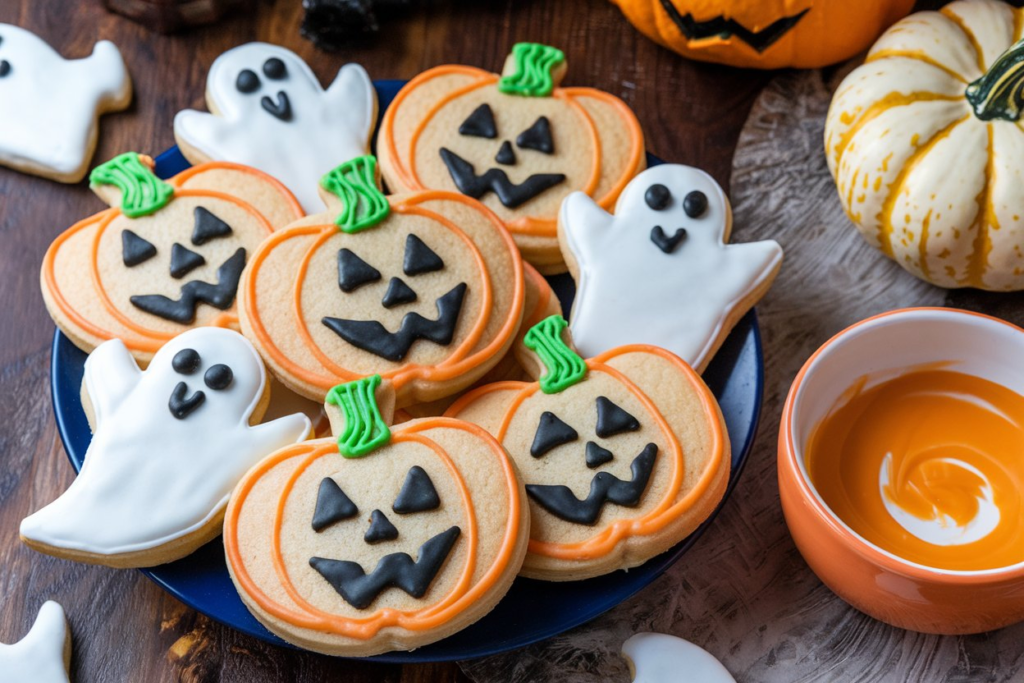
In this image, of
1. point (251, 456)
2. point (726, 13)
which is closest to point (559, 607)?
point (251, 456)

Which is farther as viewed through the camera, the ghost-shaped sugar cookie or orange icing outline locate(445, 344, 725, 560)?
the ghost-shaped sugar cookie

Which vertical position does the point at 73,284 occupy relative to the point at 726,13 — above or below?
below

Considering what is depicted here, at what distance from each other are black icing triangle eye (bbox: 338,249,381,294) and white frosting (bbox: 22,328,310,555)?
148 millimetres

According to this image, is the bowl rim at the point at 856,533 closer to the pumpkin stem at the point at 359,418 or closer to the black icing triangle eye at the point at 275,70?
the pumpkin stem at the point at 359,418

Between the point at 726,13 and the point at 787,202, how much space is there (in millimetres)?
312

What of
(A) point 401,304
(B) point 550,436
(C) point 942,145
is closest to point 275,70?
(A) point 401,304

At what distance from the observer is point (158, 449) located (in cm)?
139

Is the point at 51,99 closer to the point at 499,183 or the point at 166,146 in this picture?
the point at 166,146

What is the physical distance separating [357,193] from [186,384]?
13.8 inches

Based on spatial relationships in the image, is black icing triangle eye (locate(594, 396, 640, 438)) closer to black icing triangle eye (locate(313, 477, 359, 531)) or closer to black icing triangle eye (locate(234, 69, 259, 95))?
black icing triangle eye (locate(313, 477, 359, 531))

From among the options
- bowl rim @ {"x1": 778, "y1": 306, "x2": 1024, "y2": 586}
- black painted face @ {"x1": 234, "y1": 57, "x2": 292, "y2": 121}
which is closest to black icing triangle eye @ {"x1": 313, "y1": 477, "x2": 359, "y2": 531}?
bowl rim @ {"x1": 778, "y1": 306, "x2": 1024, "y2": 586}

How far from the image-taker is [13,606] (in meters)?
1.55

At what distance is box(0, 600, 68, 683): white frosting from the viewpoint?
1.45m

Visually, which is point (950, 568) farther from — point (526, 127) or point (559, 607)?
point (526, 127)
